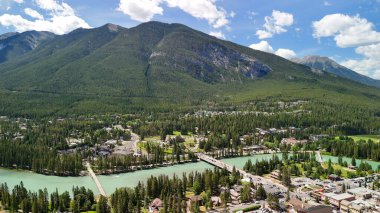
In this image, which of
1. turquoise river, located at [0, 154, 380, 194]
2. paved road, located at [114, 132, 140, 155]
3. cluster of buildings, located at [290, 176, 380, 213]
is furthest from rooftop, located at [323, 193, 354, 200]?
paved road, located at [114, 132, 140, 155]

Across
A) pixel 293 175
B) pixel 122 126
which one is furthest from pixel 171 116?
pixel 293 175

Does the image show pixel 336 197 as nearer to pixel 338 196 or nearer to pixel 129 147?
pixel 338 196

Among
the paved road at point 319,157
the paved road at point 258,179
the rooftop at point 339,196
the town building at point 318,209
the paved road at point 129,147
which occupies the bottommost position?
the town building at point 318,209

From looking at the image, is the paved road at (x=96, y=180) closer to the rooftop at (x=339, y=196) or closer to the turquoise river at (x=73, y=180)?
the turquoise river at (x=73, y=180)

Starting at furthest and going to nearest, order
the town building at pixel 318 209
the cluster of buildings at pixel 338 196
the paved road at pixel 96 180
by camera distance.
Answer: the paved road at pixel 96 180 → the cluster of buildings at pixel 338 196 → the town building at pixel 318 209

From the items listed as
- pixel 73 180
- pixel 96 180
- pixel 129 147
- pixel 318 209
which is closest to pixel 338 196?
pixel 318 209

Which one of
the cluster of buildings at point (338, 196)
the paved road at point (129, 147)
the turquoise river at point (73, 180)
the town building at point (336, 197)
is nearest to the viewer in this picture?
the cluster of buildings at point (338, 196)

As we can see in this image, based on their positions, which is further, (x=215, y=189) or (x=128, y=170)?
(x=128, y=170)

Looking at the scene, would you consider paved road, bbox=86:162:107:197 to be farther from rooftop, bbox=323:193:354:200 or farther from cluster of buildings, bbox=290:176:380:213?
rooftop, bbox=323:193:354:200

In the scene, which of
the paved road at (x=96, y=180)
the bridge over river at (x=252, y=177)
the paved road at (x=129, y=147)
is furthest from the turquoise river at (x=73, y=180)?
the paved road at (x=129, y=147)

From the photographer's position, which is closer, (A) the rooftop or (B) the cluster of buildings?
(B) the cluster of buildings

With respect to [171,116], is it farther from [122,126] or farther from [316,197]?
[316,197]
